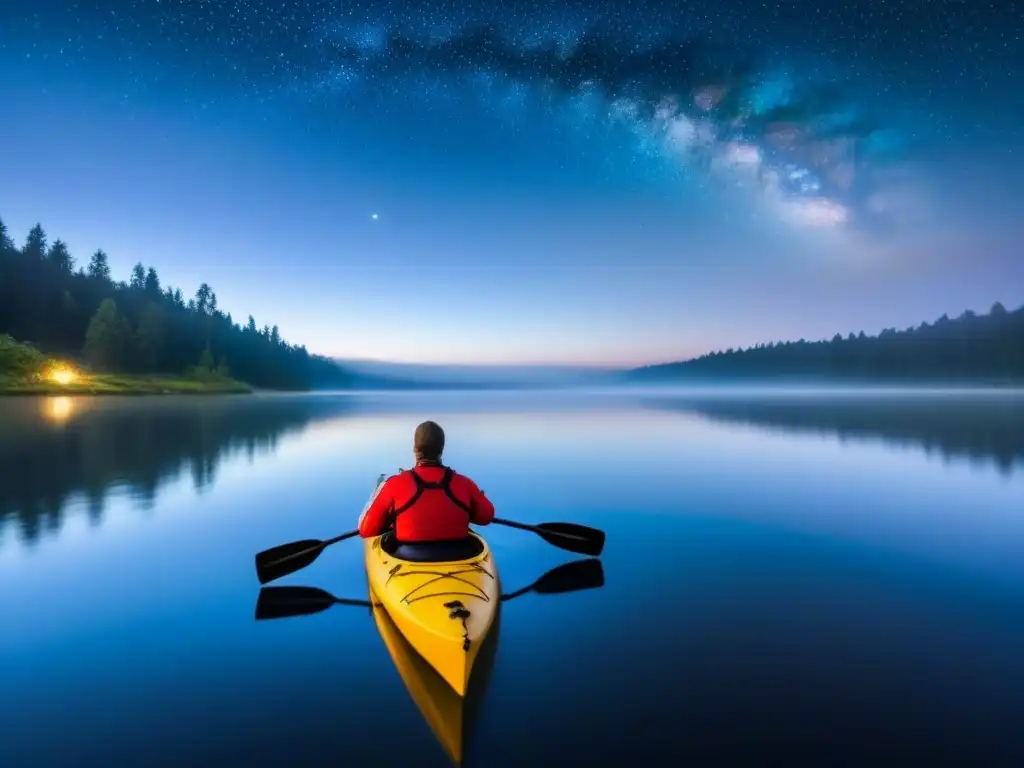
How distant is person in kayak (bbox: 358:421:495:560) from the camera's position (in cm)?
660

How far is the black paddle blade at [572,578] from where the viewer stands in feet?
27.9

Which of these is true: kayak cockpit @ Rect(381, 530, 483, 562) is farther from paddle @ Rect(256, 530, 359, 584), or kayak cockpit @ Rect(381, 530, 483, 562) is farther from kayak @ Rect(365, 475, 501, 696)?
paddle @ Rect(256, 530, 359, 584)

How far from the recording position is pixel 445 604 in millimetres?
5480

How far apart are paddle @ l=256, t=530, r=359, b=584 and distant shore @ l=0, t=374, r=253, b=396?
95677 mm

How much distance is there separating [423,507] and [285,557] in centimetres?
329

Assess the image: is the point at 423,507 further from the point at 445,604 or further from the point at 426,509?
the point at 445,604

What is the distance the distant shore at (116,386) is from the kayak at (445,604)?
99.0 meters

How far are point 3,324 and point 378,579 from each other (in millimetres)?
122720

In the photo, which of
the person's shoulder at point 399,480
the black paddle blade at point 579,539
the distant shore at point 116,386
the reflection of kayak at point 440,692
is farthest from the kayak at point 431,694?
the distant shore at point 116,386

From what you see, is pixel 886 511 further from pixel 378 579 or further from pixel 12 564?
pixel 12 564

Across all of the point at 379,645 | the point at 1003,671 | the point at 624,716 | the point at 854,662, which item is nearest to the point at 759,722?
the point at 624,716

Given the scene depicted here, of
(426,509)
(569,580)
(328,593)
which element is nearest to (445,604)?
(426,509)

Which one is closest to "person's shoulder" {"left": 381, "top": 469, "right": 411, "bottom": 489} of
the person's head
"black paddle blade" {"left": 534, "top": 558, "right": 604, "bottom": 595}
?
the person's head

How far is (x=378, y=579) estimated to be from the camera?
22.1 ft
